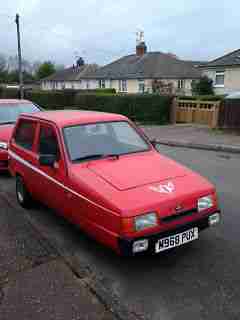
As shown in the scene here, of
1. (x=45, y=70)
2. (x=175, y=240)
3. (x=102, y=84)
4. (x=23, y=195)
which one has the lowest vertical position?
(x=23, y=195)

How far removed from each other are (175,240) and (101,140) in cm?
172

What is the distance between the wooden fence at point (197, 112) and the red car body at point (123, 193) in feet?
33.8

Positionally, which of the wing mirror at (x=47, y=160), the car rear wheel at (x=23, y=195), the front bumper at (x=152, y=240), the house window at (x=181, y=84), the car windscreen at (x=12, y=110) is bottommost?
the car rear wheel at (x=23, y=195)

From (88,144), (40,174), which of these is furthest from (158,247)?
(40,174)

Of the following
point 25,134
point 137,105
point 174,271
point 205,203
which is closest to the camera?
point 174,271

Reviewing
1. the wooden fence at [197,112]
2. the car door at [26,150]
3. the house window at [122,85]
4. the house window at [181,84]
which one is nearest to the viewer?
the car door at [26,150]

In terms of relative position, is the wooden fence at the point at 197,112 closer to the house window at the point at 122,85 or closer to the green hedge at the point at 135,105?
the green hedge at the point at 135,105

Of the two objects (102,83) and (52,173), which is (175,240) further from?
(102,83)

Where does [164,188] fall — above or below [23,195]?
above

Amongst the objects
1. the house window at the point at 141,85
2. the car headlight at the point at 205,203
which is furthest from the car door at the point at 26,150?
the house window at the point at 141,85

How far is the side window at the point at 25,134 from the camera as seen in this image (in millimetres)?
4945

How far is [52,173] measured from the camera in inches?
164

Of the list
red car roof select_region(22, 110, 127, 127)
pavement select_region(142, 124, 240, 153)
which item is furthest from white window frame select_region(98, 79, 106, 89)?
red car roof select_region(22, 110, 127, 127)

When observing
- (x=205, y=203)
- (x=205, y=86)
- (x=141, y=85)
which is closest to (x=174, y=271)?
(x=205, y=203)
